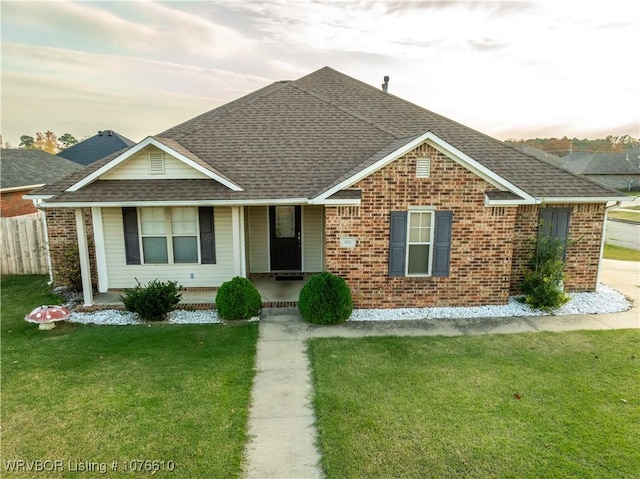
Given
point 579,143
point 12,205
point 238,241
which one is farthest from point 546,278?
point 579,143

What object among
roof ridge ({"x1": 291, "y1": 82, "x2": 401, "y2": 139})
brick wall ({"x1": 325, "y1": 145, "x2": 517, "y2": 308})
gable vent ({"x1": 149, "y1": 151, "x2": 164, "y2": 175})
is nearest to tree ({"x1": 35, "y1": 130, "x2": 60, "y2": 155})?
roof ridge ({"x1": 291, "y1": 82, "x2": 401, "y2": 139})

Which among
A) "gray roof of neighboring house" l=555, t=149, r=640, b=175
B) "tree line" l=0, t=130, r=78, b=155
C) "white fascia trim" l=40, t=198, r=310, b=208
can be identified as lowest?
"white fascia trim" l=40, t=198, r=310, b=208

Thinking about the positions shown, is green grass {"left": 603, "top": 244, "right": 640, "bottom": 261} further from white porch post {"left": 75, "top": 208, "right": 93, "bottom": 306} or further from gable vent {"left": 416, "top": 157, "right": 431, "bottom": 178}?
white porch post {"left": 75, "top": 208, "right": 93, "bottom": 306}

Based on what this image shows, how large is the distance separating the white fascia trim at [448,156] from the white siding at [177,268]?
310 centimetres

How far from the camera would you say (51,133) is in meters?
66.9

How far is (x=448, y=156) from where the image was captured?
8984 mm

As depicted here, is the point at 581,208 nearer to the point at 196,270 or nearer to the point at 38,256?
the point at 196,270

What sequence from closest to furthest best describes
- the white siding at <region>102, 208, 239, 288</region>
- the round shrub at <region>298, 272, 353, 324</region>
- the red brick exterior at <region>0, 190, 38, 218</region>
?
the round shrub at <region>298, 272, 353, 324</region>
the white siding at <region>102, 208, 239, 288</region>
the red brick exterior at <region>0, 190, 38, 218</region>

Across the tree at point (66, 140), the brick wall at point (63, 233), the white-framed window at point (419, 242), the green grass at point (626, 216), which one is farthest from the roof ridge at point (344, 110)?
the tree at point (66, 140)

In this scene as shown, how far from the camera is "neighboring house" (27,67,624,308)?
360 inches

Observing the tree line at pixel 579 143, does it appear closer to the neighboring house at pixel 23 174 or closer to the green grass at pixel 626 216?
the green grass at pixel 626 216

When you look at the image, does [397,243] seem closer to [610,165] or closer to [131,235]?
[131,235]

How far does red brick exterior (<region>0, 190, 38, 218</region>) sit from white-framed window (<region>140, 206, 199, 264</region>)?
12909 millimetres

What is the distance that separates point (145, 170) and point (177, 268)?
2.71 m
